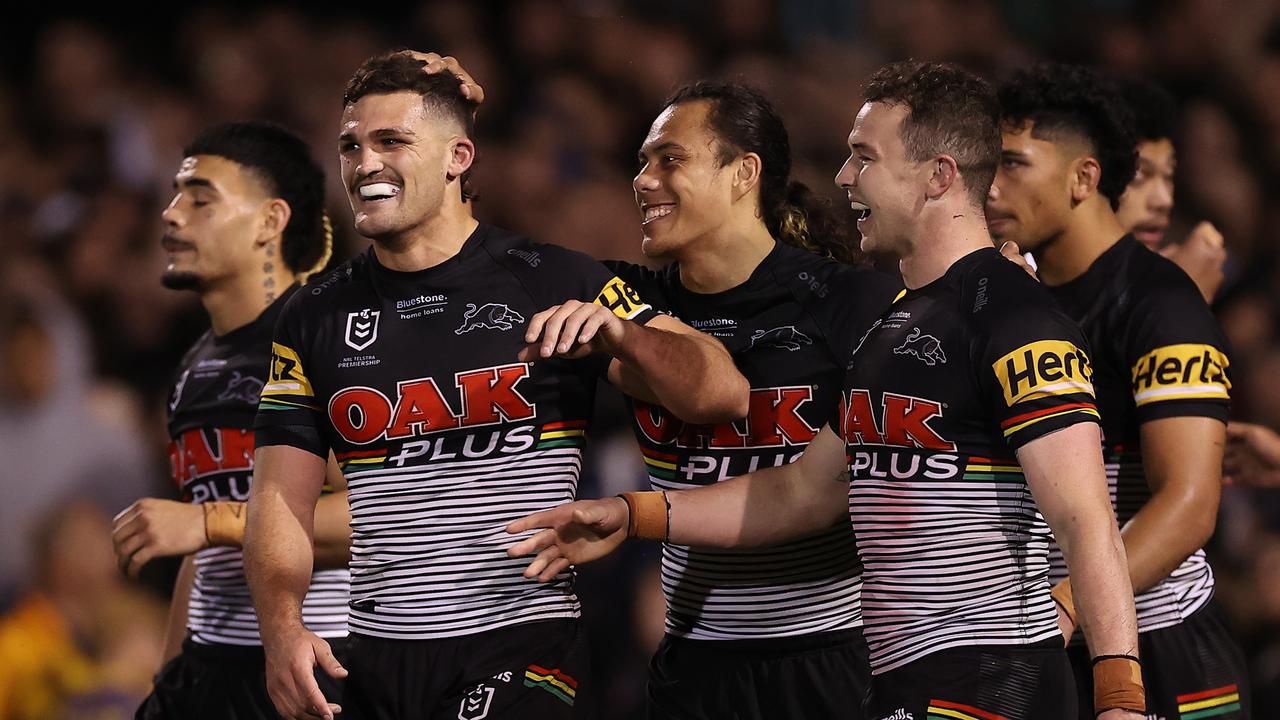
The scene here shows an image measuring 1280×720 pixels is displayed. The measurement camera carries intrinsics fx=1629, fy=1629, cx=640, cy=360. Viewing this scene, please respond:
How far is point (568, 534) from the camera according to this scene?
3.71m

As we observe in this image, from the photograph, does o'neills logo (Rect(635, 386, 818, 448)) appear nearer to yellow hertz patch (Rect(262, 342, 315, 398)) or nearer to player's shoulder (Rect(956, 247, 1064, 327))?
player's shoulder (Rect(956, 247, 1064, 327))

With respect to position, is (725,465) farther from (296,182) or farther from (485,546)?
(296,182)

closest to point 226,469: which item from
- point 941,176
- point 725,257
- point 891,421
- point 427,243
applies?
point 427,243

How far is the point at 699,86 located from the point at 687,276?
0.57m

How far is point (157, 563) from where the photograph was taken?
7.05 m

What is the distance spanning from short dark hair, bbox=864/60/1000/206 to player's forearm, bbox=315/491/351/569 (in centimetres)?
187

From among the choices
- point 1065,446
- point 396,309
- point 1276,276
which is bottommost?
point 1065,446

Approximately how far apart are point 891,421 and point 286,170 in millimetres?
2528

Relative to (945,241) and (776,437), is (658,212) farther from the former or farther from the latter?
(945,241)

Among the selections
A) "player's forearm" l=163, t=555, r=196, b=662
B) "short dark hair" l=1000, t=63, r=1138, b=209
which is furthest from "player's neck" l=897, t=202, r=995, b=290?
"player's forearm" l=163, t=555, r=196, b=662

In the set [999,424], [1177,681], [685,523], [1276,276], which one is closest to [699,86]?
[685,523]

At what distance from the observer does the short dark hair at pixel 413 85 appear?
4.04m

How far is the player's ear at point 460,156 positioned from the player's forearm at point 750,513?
0.97 metres

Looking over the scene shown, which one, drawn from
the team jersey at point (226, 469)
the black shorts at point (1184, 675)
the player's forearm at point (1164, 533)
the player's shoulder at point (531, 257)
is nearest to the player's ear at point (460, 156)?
the player's shoulder at point (531, 257)
